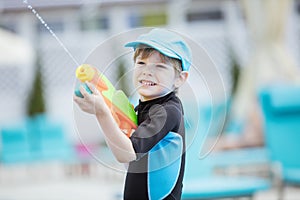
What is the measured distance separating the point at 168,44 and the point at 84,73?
196 mm

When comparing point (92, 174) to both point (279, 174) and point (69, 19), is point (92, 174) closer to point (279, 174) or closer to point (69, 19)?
point (69, 19)

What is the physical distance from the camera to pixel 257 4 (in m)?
7.53

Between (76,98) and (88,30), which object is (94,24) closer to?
(88,30)

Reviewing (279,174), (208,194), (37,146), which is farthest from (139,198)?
(37,146)

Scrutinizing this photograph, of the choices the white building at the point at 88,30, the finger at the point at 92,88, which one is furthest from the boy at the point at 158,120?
the white building at the point at 88,30

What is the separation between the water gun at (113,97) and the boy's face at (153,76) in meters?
0.04

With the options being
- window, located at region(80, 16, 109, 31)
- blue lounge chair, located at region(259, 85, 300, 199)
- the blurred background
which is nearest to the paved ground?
the blurred background

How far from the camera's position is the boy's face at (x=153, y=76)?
1289 mm

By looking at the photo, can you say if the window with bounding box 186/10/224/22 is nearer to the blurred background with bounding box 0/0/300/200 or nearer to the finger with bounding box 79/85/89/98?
the blurred background with bounding box 0/0/300/200

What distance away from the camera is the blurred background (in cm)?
177

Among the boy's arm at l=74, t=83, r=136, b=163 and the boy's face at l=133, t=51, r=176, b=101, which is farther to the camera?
the boy's face at l=133, t=51, r=176, b=101

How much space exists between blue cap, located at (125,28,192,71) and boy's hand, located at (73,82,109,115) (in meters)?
0.16

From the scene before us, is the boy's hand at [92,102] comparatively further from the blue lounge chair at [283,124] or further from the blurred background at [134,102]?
the blue lounge chair at [283,124]

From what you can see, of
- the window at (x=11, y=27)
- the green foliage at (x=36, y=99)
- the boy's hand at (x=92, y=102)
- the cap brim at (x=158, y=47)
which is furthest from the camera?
the window at (x=11, y=27)
